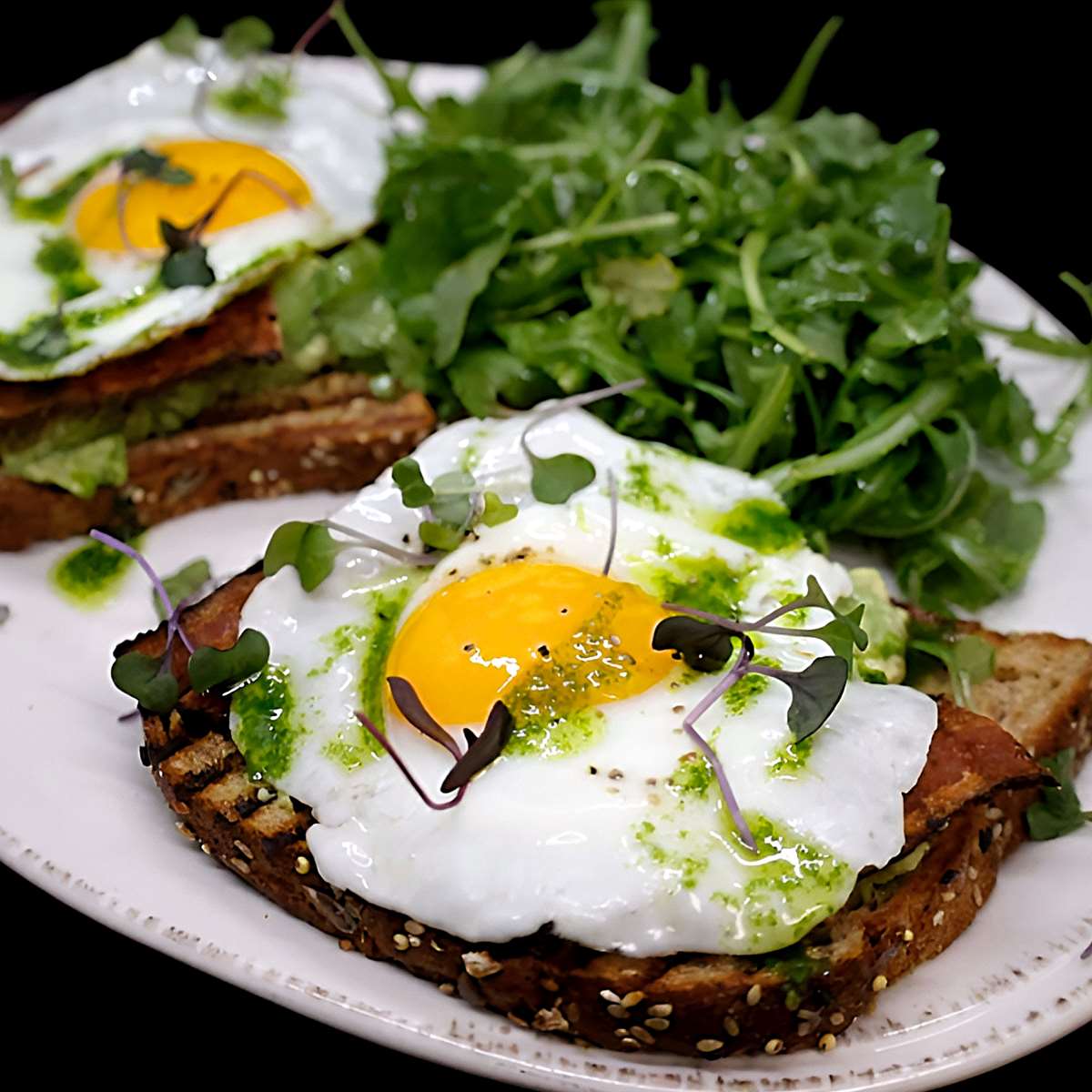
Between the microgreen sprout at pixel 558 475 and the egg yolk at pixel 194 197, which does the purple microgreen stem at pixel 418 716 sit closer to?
the microgreen sprout at pixel 558 475

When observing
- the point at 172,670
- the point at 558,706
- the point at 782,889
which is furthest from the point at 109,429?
the point at 782,889

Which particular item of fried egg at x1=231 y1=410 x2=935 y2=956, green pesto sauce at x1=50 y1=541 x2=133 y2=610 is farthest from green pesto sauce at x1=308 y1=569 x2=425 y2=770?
green pesto sauce at x1=50 y1=541 x2=133 y2=610

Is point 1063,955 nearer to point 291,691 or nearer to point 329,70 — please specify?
point 291,691

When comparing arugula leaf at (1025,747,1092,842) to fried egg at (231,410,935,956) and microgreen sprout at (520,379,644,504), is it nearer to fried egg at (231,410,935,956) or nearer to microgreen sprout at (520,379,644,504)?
fried egg at (231,410,935,956)

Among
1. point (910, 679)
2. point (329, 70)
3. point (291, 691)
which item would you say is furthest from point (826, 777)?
point (329, 70)

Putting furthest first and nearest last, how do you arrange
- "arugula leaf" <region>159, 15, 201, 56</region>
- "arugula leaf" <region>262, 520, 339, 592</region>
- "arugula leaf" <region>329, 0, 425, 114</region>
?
"arugula leaf" <region>159, 15, 201, 56</region> → "arugula leaf" <region>329, 0, 425, 114</region> → "arugula leaf" <region>262, 520, 339, 592</region>

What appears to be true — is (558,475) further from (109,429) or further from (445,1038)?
(109,429)
